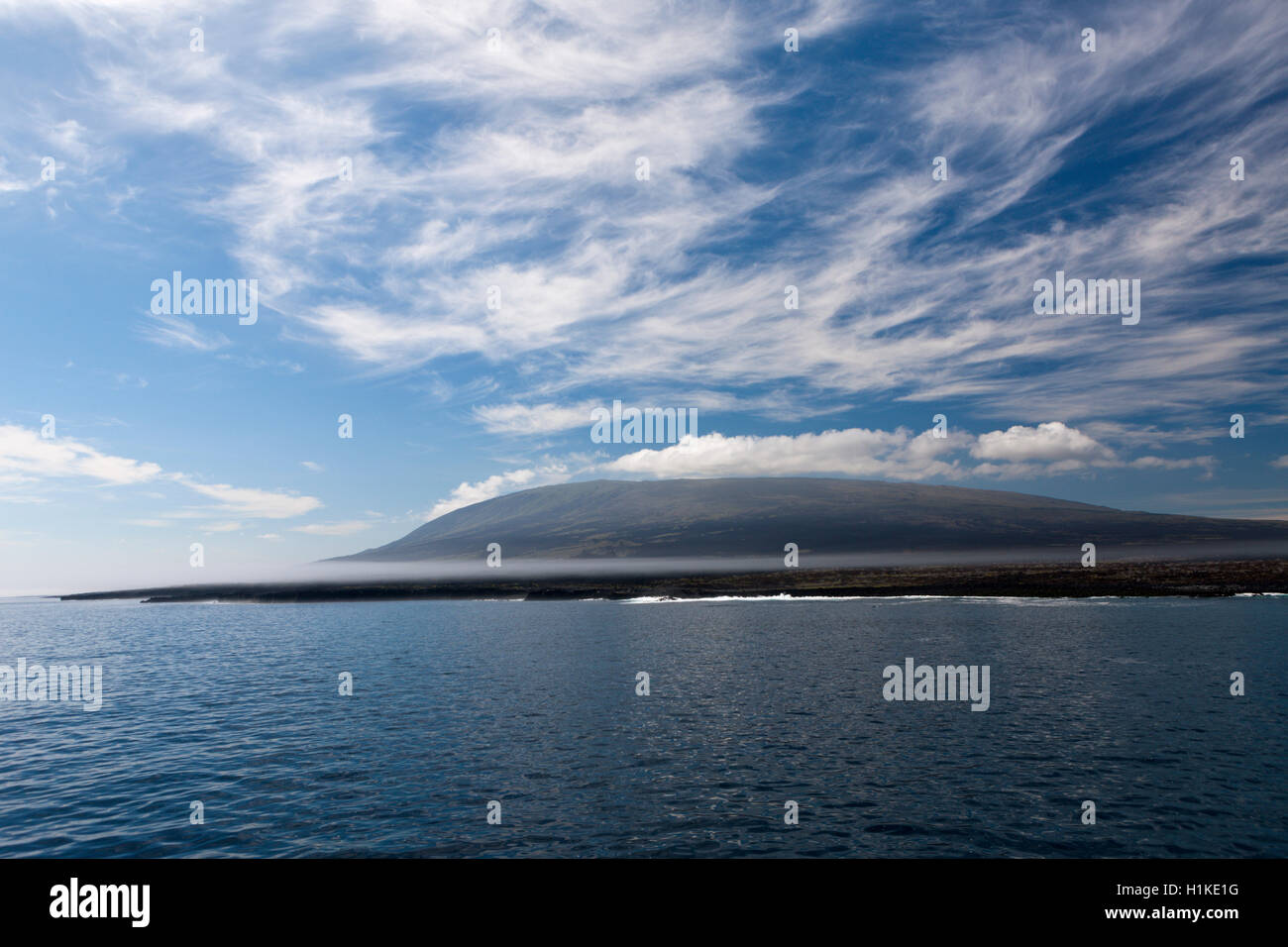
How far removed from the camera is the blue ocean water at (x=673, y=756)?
1063 inches

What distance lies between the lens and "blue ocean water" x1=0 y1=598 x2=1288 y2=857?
27.0 meters

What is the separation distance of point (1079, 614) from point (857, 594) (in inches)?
2642

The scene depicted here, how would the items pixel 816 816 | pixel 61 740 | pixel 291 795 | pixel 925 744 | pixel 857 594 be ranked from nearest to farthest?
pixel 816 816 < pixel 291 795 < pixel 925 744 < pixel 61 740 < pixel 857 594

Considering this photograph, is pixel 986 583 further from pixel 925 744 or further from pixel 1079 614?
pixel 925 744

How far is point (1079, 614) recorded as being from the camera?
383 ft

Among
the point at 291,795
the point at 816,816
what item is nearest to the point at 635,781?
the point at 816,816

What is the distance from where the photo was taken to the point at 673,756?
1491 inches
